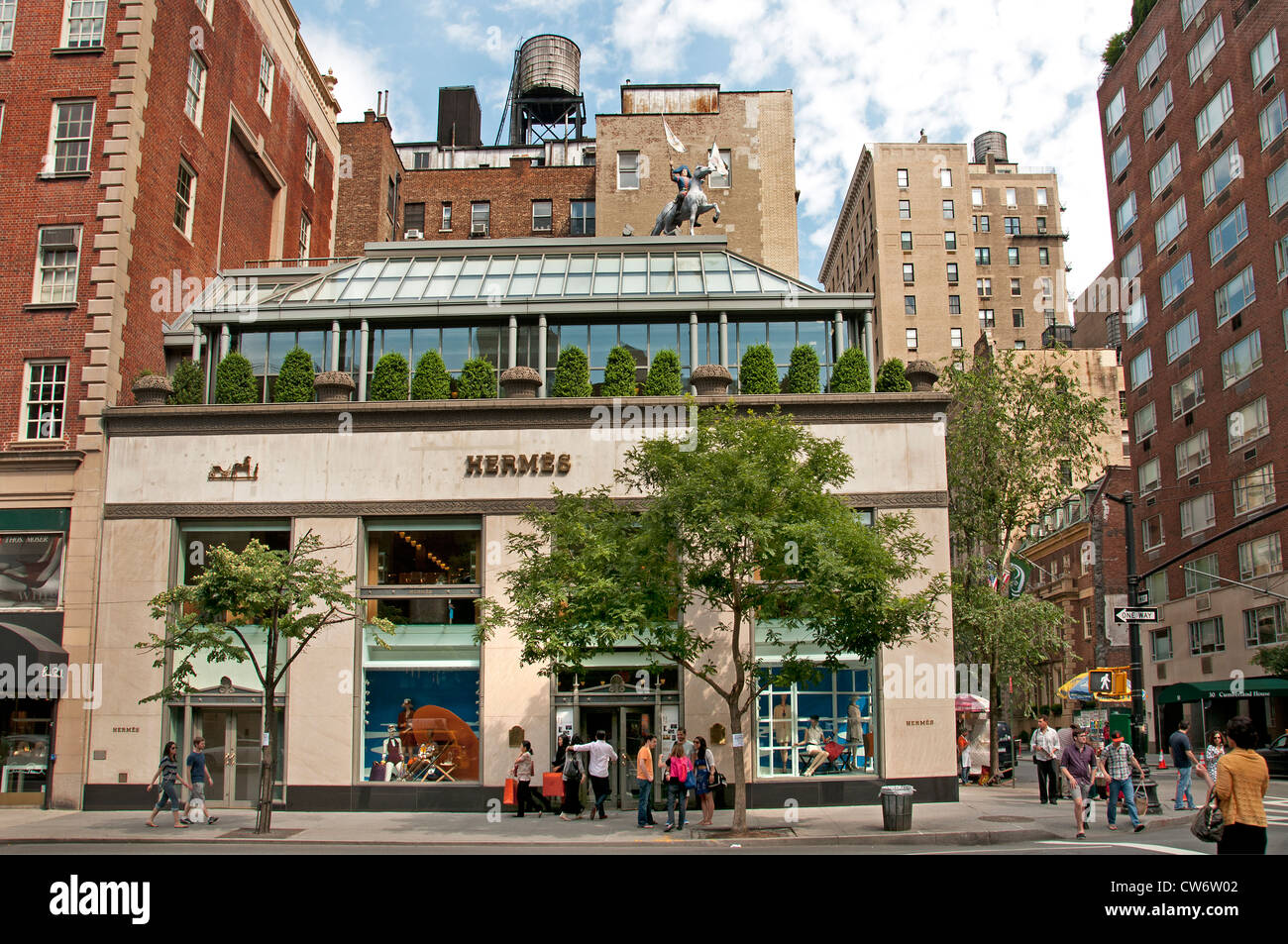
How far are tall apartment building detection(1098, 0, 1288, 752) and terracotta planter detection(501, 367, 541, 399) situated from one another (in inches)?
1036

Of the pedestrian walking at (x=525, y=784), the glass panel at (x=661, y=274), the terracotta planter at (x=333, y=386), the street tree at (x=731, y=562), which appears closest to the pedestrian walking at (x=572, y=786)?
the pedestrian walking at (x=525, y=784)

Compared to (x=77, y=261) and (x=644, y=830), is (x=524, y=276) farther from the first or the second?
(x=644, y=830)

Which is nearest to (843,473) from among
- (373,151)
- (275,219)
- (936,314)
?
(275,219)

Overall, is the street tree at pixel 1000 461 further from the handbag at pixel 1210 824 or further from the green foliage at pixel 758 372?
the handbag at pixel 1210 824

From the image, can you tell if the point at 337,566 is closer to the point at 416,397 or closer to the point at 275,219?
the point at 416,397

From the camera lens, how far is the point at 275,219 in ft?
124

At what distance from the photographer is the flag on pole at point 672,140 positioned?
146 feet

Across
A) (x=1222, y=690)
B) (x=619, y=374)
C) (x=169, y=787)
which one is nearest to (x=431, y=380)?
(x=619, y=374)

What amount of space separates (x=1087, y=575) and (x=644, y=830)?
55666mm

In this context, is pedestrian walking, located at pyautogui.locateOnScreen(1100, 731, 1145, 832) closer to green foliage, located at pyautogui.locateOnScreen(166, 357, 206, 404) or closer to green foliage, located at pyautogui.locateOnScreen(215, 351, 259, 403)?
green foliage, located at pyautogui.locateOnScreen(215, 351, 259, 403)

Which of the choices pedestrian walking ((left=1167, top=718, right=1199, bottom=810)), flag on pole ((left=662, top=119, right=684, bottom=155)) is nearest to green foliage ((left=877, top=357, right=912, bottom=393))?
pedestrian walking ((left=1167, top=718, right=1199, bottom=810))

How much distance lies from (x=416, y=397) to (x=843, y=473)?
11723mm

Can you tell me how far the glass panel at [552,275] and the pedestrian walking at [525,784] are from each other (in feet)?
43.8

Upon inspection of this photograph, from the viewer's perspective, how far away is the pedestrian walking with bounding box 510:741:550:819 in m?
22.7
